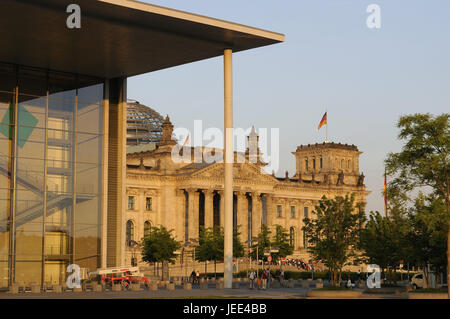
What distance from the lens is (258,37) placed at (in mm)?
48781

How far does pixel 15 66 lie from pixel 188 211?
275 ft

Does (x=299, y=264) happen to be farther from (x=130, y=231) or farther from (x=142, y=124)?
(x=142, y=124)

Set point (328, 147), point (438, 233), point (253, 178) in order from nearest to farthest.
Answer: point (438, 233) < point (253, 178) < point (328, 147)

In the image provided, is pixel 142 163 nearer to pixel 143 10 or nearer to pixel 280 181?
pixel 280 181

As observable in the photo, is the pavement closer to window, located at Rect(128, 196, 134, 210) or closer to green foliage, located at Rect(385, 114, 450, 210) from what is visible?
green foliage, located at Rect(385, 114, 450, 210)

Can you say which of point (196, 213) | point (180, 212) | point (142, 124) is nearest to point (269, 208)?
point (196, 213)

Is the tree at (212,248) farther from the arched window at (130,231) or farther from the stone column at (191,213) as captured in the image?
the stone column at (191,213)

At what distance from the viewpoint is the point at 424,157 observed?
162 feet

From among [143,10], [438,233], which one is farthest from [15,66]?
[438,233]

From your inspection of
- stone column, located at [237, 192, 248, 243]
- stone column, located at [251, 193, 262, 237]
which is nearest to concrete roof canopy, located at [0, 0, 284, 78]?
stone column, located at [237, 192, 248, 243]

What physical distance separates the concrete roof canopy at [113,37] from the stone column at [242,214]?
88.6 meters
